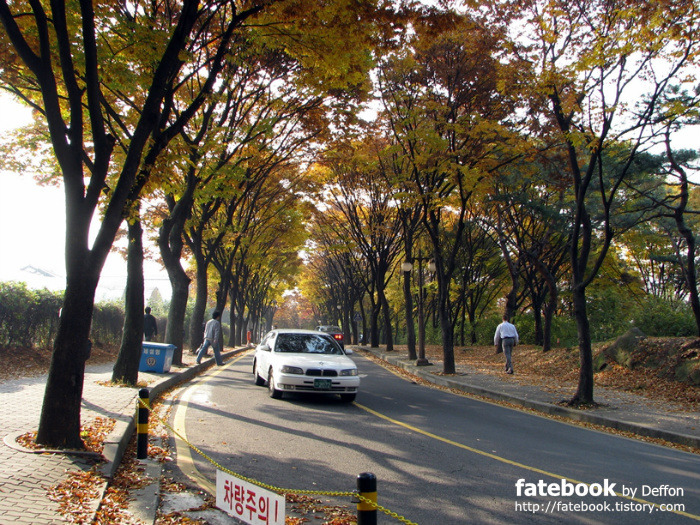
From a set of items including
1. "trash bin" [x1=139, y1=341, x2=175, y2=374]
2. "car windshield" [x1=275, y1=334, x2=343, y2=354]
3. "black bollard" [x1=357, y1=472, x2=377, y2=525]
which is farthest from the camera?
"trash bin" [x1=139, y1=341, x2=175, y2=374]

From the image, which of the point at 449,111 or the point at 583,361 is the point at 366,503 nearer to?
the point at 583,361

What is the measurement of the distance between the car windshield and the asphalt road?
1614mm

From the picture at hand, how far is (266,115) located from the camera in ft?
49.4

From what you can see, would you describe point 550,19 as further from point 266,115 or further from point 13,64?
point 13,64

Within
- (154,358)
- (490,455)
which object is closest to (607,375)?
(490,455)

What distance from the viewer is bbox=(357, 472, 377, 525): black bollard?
2.58 m

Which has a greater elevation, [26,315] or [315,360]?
[26,315]

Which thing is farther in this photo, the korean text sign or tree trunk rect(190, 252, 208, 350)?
tree trunk rect(190, 252, 208, 350)

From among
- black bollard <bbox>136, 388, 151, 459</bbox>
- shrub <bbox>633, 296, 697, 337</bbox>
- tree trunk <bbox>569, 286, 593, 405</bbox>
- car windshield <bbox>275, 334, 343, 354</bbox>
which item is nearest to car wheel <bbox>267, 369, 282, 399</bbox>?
car windshield <bbox>275, 334, 343, 354</bbox>

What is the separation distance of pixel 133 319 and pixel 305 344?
12.7 feet

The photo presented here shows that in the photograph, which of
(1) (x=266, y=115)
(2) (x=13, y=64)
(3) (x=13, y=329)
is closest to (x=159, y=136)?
(2) (x=13, y=64)

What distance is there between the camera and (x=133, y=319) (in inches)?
446

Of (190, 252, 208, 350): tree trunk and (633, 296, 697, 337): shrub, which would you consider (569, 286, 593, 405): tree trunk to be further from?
(190, 252, 208, 350): tree trunk

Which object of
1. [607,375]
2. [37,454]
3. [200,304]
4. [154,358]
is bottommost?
[37,454]
